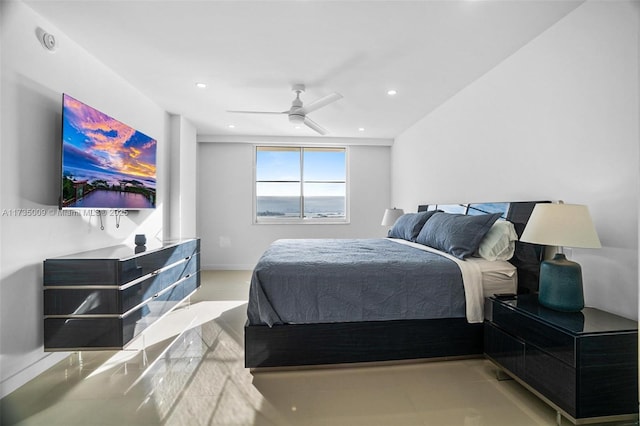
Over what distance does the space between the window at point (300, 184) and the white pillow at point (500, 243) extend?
3.59 meters

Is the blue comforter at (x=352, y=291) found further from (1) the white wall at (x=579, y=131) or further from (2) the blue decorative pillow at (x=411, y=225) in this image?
(2) the blue decorative pillow at (x=411, y=225)

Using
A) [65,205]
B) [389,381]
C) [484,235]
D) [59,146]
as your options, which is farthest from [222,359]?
[484,235]

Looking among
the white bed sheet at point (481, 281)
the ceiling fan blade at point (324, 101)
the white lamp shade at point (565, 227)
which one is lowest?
the white bed sheet at point (481, 281)

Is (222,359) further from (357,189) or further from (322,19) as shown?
(357,189)

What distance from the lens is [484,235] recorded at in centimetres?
252

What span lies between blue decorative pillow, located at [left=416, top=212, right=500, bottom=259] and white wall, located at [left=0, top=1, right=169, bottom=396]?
318 cm

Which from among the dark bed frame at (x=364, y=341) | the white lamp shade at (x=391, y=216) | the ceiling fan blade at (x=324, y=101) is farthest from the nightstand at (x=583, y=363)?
the white lamp shade at (x=391, y=216)

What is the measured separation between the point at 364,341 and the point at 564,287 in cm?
131

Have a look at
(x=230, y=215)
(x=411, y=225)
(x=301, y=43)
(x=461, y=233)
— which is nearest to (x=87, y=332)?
(x=301, y=43)

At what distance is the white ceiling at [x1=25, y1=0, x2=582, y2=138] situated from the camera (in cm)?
208

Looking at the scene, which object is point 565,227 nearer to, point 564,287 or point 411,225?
point 564,287

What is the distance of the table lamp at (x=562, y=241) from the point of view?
5.62 feet

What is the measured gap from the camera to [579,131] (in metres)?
2.06

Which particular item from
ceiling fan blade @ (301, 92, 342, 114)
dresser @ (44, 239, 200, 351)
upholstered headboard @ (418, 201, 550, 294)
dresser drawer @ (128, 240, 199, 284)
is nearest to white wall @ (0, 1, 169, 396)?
dresser @ (44, 239, 200, 351)
